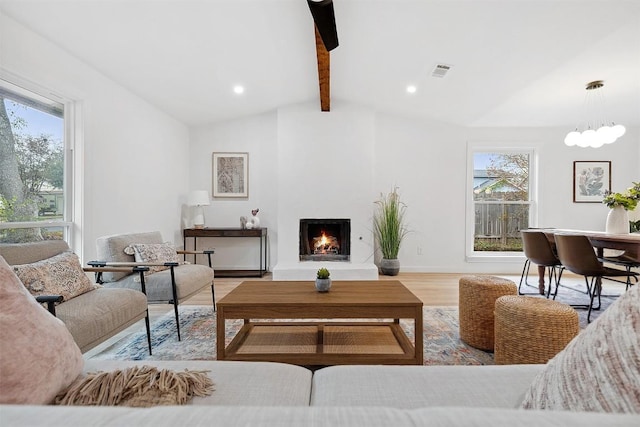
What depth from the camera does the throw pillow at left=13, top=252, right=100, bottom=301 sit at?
1821 mm

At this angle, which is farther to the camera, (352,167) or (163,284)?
(352,167)

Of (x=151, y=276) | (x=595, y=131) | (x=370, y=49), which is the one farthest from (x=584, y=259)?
(x=151, y=276)

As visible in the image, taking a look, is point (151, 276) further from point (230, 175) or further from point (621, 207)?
point (621, 207)

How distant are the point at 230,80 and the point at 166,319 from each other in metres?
2.76

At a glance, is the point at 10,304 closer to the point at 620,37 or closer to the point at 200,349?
the point at 200,349

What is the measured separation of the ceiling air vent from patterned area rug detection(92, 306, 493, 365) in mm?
2599

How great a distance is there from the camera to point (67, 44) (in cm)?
270

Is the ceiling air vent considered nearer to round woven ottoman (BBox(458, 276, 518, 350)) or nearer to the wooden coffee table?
round woven ottoman (BBox(458, 276, 518, 350))

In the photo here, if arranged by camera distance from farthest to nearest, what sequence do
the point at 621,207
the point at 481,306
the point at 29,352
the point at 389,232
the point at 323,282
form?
the point at 389,232 → the point at 621,207 → the point at 481,306 → the point at 323,282 → the point at 29,352

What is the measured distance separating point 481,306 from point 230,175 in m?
4.13

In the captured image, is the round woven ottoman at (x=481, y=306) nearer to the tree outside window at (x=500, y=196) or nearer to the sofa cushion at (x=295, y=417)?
the sofa cushion at (x=295, y=417)

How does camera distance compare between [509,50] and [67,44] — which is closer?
[67,44]

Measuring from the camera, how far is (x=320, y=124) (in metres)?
4.92

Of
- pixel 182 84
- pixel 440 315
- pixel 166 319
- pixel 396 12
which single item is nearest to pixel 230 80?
pixel 182 84
